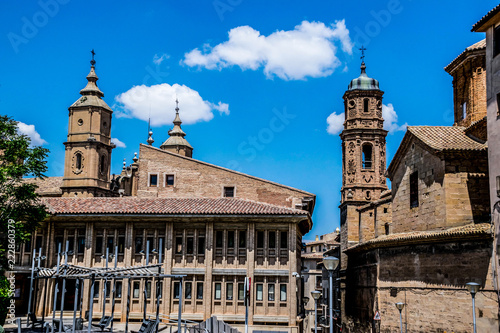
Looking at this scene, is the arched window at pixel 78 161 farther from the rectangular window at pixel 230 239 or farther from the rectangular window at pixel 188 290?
the rectangular window at pixel 230 239

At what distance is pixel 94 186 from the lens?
49750 mm

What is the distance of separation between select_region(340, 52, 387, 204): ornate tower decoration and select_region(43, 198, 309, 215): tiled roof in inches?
675

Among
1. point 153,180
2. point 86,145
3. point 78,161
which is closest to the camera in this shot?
point 153,180

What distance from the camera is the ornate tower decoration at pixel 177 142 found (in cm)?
7294

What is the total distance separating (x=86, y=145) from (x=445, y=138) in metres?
31.4

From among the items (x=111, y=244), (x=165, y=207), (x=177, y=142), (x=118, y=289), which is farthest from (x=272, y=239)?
(x=177, y=142)

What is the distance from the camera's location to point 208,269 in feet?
111

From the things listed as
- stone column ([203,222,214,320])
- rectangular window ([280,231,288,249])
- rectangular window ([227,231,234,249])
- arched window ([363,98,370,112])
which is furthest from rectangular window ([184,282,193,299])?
arched window ([363,98,370,112])

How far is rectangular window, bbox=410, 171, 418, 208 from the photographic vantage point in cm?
3175

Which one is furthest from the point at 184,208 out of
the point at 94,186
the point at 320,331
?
the point at 320,331

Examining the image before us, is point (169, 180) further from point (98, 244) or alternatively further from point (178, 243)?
point (98, 244)

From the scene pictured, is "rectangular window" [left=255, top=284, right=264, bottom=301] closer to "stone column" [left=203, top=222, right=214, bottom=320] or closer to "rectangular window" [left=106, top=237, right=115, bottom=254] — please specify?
"stone column" [left=203, top=222, right=214, bottom=320]

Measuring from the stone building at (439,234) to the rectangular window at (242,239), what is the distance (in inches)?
282

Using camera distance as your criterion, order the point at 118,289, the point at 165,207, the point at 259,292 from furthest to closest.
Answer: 1. the point at 165,207
2. the point at 118,289
3. the point at 259,292
